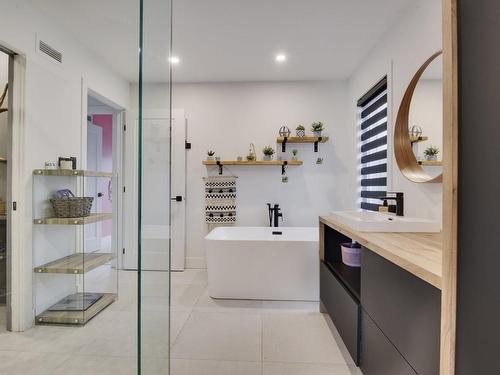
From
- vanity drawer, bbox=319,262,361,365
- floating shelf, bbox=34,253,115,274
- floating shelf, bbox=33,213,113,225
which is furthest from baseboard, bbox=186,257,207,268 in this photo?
vanity drawer, bbox=319,262,361,365

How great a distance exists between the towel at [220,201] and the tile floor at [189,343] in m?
1.23

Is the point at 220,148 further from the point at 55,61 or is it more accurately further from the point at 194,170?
the point at 55,61

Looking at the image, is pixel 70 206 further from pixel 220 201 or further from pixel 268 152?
pixel 268 152

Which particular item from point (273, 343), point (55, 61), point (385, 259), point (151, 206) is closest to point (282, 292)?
→ point (273, 343)

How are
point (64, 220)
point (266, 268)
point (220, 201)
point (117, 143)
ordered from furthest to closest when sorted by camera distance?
point (220, 201) → point (117, 143) → point (266, 268) → point (64, 220)

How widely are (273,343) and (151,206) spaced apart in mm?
1376

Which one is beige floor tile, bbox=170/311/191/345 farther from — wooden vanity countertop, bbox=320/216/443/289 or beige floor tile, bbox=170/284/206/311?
wooden vanity countertop, bbox=320/216/443/289

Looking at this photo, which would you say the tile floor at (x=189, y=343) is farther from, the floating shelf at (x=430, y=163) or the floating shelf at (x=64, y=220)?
the floating shelf at (x=430, y=163)

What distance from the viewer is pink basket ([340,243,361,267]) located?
2162 millimetres

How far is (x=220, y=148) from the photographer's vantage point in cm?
372

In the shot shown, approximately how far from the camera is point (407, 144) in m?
2.12

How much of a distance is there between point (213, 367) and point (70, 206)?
166 cm

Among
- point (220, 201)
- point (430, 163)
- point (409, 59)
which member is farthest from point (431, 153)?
point (220, 201)

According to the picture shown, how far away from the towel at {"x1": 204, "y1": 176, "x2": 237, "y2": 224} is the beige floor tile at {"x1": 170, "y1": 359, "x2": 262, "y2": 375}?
1952 millimetres
